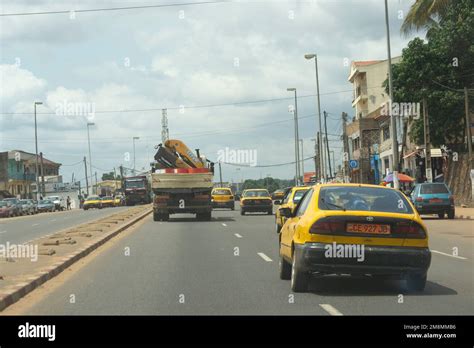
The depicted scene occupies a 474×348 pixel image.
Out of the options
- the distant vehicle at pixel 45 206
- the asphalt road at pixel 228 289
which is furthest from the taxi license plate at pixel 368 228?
the distant vehicle at pixel 45 206

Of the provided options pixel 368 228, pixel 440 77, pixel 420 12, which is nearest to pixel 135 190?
pixel 440 77

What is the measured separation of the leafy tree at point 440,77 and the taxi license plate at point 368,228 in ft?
105

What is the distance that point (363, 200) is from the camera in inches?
388

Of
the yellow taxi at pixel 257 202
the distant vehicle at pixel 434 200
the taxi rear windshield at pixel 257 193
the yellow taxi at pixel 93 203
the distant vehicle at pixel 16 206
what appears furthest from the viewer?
the yellow taxi at pixel 93 203

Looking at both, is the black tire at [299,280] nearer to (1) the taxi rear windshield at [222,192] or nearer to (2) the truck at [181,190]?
(2) the truck at [181,190]

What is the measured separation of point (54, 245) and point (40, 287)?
22.8 ft

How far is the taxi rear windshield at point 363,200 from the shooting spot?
969 centimetres

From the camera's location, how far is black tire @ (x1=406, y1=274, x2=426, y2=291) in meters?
9.68

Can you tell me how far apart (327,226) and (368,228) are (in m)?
0.56

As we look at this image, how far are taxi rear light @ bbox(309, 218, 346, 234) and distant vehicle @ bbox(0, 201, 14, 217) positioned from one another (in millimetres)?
47609

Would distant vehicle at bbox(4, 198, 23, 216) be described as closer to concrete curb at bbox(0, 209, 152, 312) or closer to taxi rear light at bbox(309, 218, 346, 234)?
concrete curb at bbox(0, 209, 152, 312)

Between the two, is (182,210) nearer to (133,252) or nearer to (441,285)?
(133,252)

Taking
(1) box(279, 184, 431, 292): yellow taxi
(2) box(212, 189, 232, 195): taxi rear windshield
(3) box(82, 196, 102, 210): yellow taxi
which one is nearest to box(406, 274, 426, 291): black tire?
(1) box(279, 184, 431, 292): yellow taxi
